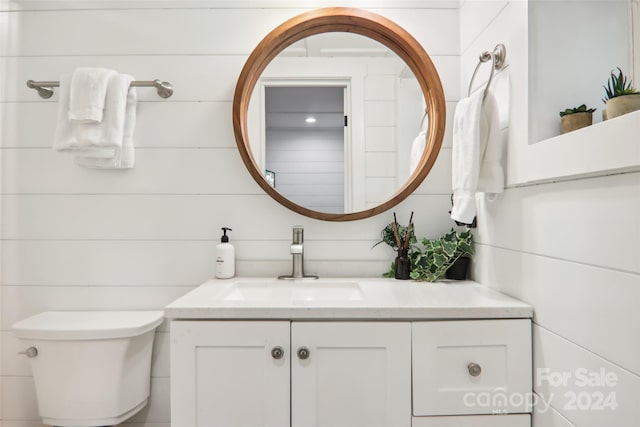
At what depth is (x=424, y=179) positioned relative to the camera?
1.49m

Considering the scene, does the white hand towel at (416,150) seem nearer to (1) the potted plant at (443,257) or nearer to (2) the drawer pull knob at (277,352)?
(1) the potted plant at (443,257)

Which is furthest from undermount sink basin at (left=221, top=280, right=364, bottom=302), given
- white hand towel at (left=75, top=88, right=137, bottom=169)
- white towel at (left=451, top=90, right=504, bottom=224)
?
white hand towel at (left=75, top=88, right=137, bottom=169)

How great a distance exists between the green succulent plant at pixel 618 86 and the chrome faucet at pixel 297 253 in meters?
1.01

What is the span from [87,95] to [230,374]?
3.64 ft

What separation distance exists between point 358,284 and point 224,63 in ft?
3.39

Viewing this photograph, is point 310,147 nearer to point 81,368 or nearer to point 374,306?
point 374,306

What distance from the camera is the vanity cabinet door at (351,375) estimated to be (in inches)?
39.3

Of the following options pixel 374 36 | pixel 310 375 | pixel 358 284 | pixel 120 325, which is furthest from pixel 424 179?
pixel 120 325

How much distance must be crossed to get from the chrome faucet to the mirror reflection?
0.11m

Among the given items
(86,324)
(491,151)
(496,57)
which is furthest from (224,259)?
(496,57)

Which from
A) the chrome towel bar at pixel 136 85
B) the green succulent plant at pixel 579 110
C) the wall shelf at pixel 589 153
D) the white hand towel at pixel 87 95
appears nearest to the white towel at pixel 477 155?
the wall shelf at pixel 589 153

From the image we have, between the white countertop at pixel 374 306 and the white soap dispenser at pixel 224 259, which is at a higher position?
the white soap dispenser at pixel 224 259

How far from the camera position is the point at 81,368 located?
1.26 meters

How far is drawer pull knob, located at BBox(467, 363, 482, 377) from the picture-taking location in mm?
994
